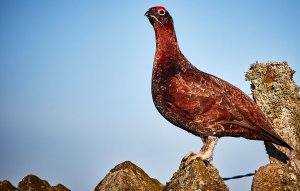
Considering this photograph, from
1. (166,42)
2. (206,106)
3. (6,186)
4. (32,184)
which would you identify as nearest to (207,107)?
(206,106)

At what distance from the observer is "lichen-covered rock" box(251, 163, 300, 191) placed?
12.1 feet

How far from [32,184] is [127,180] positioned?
1.19 m

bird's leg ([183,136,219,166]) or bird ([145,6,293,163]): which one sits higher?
bird ([145,6,293,163])

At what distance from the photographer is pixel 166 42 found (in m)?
7.88

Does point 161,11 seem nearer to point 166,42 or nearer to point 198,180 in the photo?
point 166,42

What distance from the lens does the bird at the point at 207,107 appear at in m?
6.80

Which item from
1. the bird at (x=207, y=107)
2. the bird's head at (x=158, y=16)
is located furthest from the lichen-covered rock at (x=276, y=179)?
the bird's head at (x=158, y=16)

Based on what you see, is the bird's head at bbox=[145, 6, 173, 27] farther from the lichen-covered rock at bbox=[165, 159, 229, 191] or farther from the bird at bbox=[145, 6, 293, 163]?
the lichen-covered rock at bbox=[165, 159, 229, 191]

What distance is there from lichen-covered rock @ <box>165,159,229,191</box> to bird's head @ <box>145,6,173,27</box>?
5033 millimetres

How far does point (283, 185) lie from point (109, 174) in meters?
1.74

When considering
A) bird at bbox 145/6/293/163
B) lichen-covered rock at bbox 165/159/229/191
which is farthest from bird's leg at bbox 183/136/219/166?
lichen-covered rock at bbox 165/159/229/191

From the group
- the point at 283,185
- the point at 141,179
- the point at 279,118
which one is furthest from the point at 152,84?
the point at 283,185

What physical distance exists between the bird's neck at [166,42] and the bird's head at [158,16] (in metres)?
0.08

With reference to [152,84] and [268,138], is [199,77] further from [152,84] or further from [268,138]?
[268,138]
